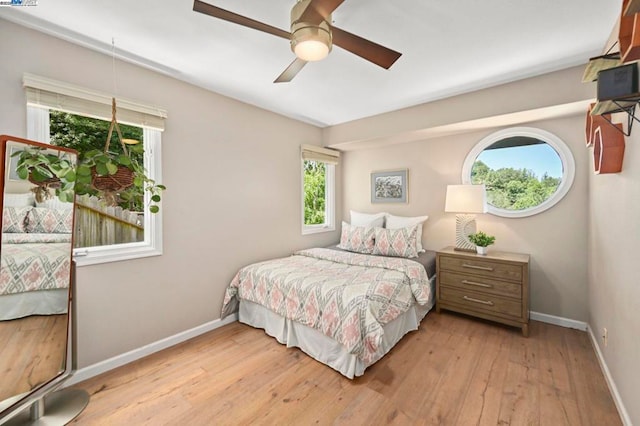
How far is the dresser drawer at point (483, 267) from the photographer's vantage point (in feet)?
8.43

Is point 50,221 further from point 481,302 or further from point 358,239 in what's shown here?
point 481,302

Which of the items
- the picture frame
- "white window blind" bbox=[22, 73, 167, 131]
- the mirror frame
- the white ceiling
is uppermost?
the white ceiling

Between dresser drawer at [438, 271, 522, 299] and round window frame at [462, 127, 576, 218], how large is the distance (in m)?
0.86

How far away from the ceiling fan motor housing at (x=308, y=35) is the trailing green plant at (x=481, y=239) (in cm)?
257

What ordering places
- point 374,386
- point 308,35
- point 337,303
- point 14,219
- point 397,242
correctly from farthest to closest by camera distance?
point 397,242
point 337,303
point 374,386
point 308,35
point 14,219

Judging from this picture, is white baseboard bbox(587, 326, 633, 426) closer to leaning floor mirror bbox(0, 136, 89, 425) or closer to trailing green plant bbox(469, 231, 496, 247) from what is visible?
trailing green plant bbox(469, 231, 496, 247)

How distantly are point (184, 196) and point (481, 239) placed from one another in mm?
3153

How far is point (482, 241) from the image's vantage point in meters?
2.88

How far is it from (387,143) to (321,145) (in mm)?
1014

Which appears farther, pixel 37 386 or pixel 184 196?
pixel 184 196

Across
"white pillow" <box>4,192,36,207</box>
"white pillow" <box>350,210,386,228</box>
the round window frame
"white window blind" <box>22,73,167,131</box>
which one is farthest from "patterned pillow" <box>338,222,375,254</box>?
"white pillow" <box>4,192,36,207</box>

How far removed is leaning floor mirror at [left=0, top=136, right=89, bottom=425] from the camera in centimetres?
123

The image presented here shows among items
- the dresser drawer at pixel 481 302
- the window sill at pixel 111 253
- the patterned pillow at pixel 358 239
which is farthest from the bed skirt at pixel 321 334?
the window sill at pixel 111 253

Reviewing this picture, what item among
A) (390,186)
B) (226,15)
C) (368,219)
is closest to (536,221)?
(390,186)
